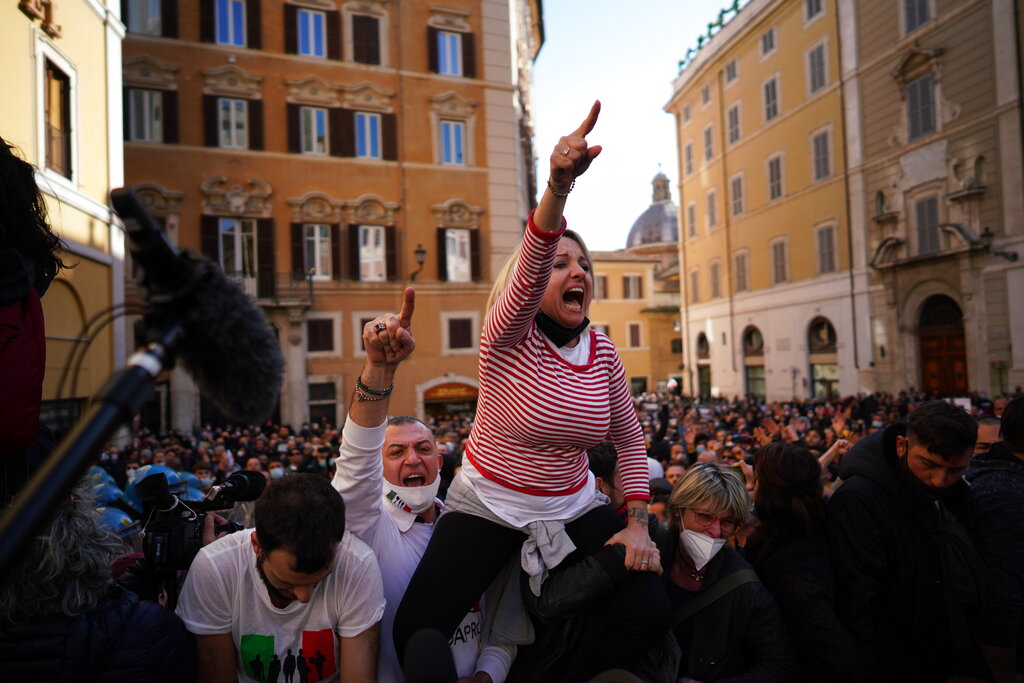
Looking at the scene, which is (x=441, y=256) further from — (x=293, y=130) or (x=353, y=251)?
(x=293, y=130)

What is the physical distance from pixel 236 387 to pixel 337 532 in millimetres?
1004

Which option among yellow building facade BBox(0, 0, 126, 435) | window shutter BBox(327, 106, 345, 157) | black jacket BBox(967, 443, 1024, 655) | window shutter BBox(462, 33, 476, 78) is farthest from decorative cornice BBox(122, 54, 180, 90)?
black jacket BBox(967, 443, 1024, 655)

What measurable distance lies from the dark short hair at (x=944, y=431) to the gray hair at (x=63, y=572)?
3.20m

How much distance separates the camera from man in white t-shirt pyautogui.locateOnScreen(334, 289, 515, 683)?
7.09ft

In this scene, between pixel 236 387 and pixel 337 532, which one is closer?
pixel 236 387

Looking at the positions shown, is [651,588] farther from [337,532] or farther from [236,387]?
[236,387]

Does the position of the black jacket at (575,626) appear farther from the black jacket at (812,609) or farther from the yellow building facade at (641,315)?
the yellow building facade at (641,315)

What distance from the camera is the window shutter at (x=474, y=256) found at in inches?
881

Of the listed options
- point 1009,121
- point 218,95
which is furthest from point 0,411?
point 1009,121

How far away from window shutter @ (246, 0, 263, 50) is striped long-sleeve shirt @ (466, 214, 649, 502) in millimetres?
21697

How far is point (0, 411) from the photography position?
170cm

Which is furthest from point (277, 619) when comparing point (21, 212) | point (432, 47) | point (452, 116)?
point (432, 47)

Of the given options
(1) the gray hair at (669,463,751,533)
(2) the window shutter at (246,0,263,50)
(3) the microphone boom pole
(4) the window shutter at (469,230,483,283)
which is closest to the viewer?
(3) the microphone boom pole

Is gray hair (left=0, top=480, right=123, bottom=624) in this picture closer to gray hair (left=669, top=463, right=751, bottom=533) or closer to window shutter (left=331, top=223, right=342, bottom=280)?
gray hair (left=669, top=463, right=751, bottom=533)
